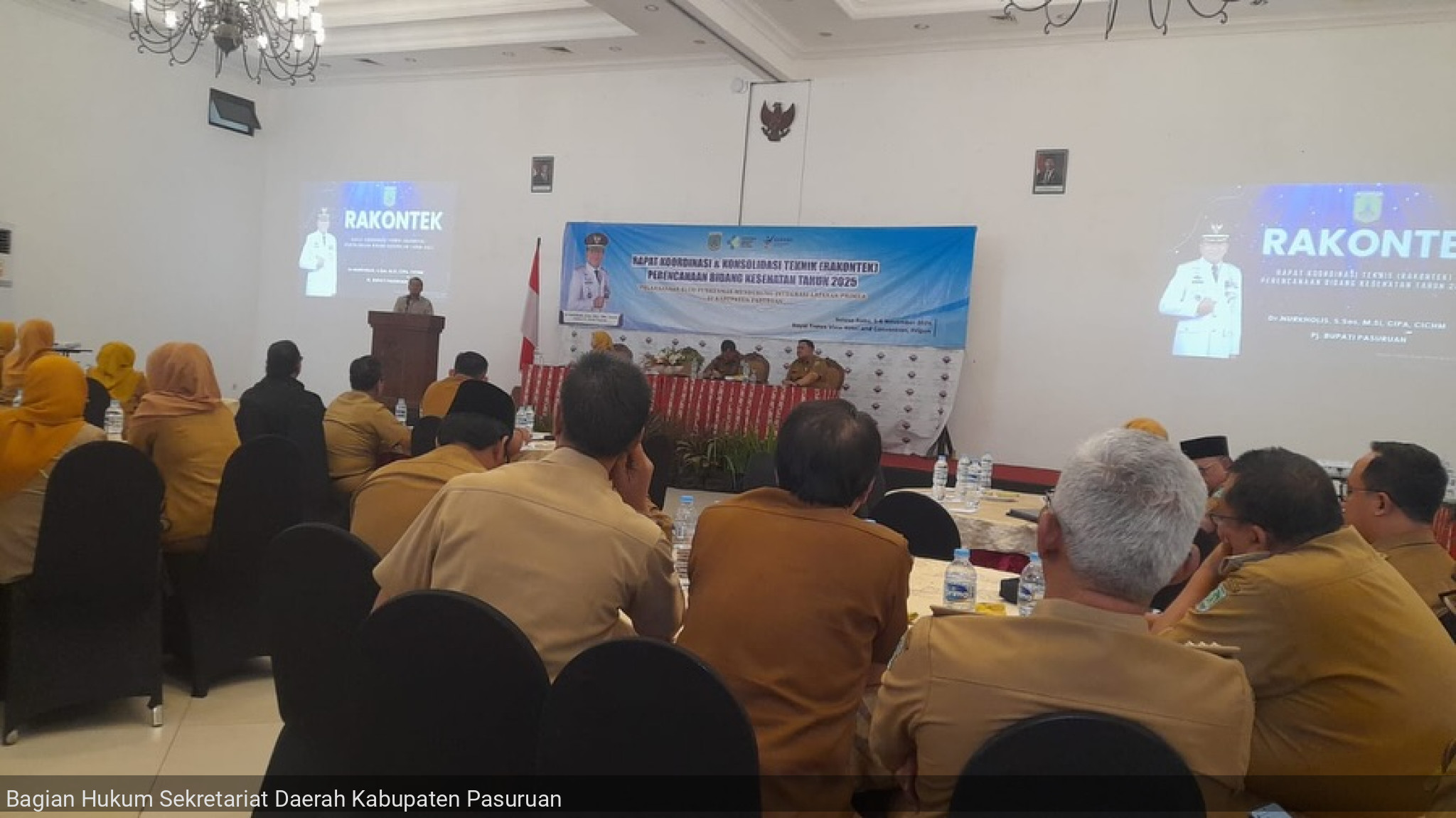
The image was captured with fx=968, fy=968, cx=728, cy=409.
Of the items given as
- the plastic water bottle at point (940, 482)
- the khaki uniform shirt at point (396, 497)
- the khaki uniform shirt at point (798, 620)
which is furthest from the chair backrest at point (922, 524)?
the khaki uniform shirt at point (798, 620)

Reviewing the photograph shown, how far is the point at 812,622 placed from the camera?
171 cm

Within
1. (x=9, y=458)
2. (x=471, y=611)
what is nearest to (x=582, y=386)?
(x=471, y=611)

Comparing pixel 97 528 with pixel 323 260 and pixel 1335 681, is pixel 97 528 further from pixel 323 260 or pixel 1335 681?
pixel 323 260

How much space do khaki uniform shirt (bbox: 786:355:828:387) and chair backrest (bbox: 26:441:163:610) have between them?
6392 millimetres

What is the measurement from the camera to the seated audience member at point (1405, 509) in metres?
2.53

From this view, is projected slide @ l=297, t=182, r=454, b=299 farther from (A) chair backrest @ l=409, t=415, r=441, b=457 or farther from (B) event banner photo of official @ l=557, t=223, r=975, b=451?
(A) chair backrest @ l=409, t=415, r=441, b=457

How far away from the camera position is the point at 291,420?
4.82 m

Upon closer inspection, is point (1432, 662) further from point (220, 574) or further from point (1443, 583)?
point (220, 574)

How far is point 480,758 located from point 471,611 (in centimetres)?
28

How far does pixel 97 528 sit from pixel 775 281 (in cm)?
712

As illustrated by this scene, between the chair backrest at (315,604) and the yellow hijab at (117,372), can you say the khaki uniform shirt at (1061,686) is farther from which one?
the yellow hijab at (117,372)

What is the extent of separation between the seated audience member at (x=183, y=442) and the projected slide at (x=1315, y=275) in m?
7.50

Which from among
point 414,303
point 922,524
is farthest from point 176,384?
point 414,303

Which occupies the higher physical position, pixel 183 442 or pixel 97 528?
pixel 183 442
